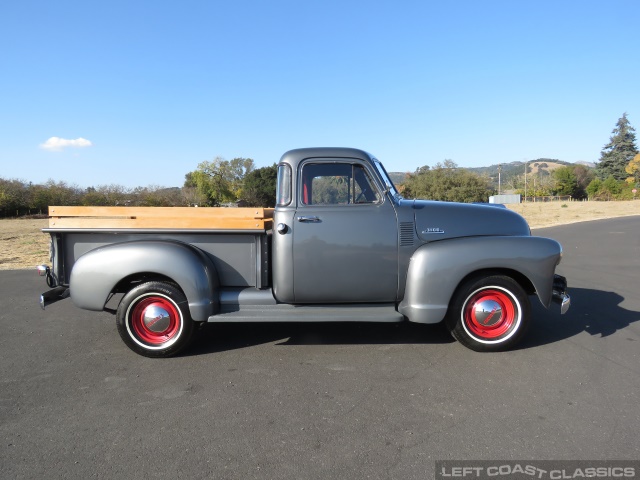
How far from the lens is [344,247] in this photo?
405 cm

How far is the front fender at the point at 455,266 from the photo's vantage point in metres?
3.95

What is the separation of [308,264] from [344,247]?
1.30ft

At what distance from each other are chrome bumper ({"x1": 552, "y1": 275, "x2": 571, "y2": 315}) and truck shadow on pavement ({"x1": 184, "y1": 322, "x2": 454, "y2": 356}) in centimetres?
116

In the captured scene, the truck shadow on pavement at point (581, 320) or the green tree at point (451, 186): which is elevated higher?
the green tree at point (451, 186)

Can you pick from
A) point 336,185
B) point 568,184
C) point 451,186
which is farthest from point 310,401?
point 568,184

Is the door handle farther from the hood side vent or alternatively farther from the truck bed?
the hood side vent

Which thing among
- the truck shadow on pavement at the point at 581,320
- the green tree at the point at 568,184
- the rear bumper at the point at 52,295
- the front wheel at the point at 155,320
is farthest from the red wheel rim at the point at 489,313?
the green tree at the point at 568,184

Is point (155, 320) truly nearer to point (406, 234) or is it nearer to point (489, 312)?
point (406, 234)

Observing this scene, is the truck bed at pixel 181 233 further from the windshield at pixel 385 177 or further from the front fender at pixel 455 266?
the front fender at pixel 455 266

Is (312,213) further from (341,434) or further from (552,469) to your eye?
(552,469)

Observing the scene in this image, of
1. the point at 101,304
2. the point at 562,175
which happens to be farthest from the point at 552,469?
the point at 562,175

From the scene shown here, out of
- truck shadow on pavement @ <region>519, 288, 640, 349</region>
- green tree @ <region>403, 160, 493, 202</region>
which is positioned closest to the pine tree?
green tree @ <region>403, 160, 493, 202</region>

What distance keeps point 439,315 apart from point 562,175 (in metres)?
93.8

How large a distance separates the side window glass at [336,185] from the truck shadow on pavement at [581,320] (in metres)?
2.31
